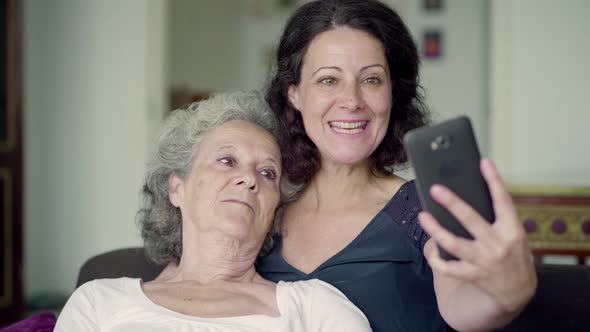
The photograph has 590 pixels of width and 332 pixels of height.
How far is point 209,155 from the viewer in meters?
1.63

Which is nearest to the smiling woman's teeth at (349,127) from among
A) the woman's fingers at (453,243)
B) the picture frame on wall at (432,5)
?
the woman's fingers at (453,243)

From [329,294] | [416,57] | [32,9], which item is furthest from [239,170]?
[32,9]

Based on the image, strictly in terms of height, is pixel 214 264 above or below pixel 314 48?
below

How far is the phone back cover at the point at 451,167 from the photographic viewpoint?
957 millimetres

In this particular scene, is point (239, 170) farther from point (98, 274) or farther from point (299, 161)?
point (98, 274)

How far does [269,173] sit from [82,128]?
3328 millimetres

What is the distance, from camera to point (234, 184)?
1.55 m

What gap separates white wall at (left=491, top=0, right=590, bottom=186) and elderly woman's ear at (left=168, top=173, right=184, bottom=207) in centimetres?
287

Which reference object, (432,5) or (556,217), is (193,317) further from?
(432,5)

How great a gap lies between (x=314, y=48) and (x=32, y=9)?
3629 millimetres

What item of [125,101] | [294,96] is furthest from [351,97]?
[125,101]

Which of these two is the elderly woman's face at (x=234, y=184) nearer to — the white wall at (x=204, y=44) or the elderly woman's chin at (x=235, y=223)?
the elderly woman's chin at (x=235, y=223)

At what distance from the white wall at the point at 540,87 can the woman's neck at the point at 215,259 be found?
2.84m

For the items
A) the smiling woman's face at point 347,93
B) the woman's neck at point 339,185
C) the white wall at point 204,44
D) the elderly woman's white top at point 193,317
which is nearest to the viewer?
the elderly woman's white top at point 193,317
